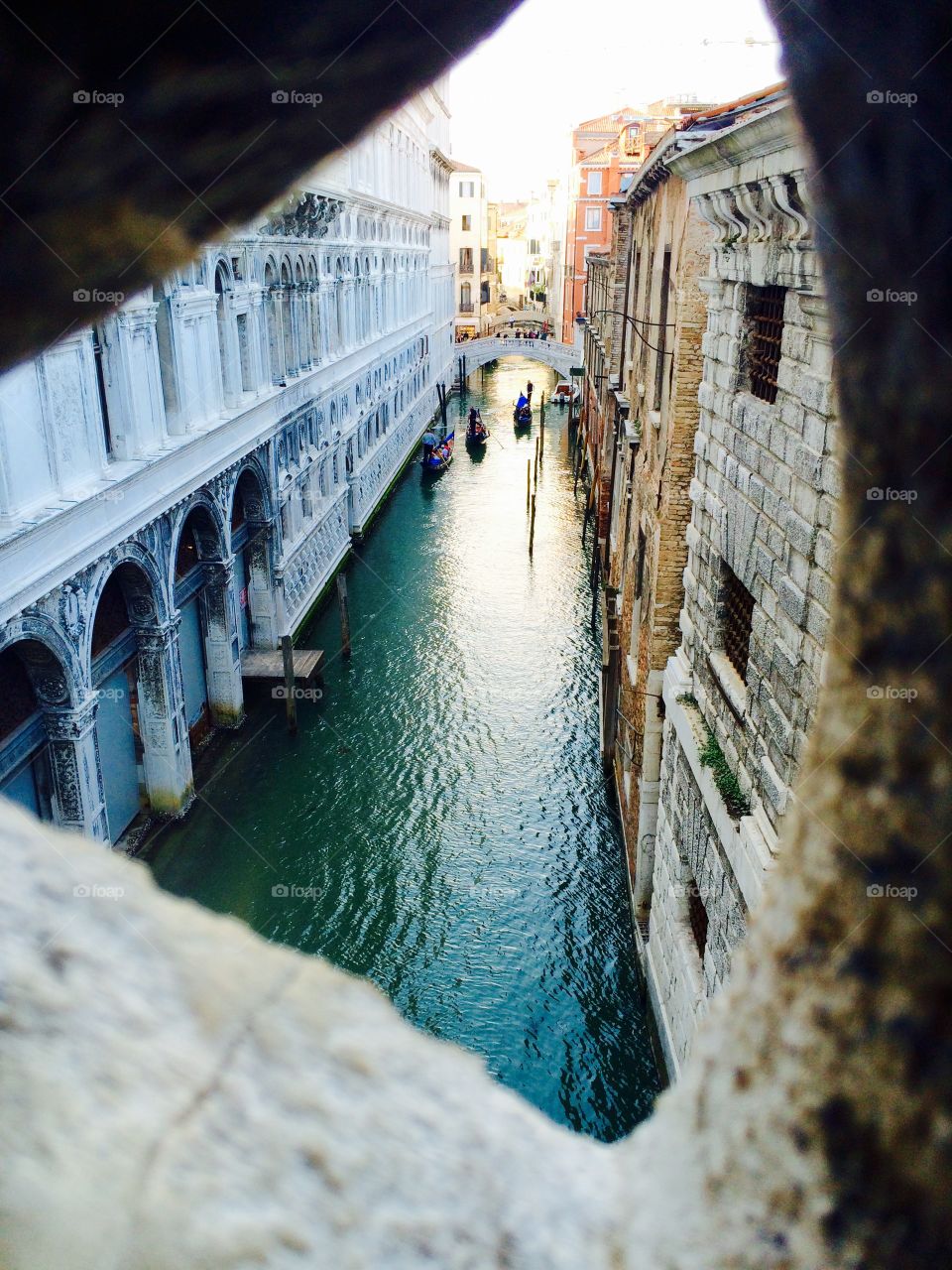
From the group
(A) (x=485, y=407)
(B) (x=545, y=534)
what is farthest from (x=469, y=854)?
(A) (x=485, y=407)

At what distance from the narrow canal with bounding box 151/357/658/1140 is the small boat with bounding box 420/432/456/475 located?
39.9 ft

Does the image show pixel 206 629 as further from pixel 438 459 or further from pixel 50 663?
pixel 438 459

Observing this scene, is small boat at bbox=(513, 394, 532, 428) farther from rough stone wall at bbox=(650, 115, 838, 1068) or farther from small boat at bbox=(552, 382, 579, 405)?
rough stone wall at bbox=(650, 115, 838, 1068)

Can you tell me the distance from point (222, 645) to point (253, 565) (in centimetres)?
294

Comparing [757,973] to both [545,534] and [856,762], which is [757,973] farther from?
[545,534]

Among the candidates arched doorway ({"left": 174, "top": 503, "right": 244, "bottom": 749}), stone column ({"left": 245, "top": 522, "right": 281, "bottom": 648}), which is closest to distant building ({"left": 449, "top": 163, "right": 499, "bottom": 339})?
stone column ({"left": 245, "top": 522, "right": 281, "bottom": 648})

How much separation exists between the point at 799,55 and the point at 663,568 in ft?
28.7

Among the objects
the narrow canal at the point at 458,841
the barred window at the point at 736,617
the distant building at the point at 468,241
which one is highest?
the distant building at the point at 468,241

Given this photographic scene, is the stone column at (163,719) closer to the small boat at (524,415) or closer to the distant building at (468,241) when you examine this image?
the small boat at (524,415)

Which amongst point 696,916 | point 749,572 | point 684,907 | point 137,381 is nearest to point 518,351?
point 137,381

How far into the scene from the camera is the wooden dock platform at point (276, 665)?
54.5 ft

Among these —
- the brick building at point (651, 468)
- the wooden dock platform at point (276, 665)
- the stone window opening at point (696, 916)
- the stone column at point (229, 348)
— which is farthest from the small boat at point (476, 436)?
the stone window opening at point (696, 916)

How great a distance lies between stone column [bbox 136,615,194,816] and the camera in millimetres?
12219

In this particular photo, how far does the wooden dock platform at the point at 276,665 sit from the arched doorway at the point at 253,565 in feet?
1.16
